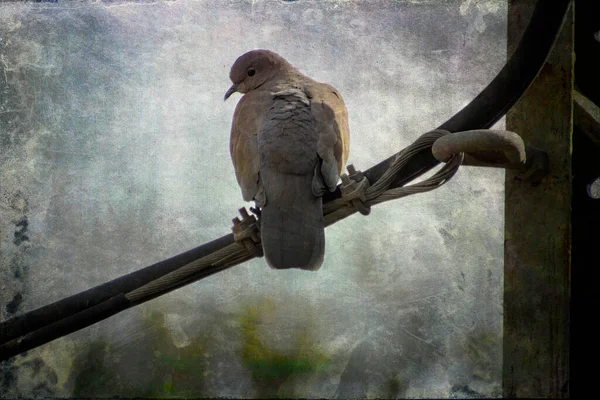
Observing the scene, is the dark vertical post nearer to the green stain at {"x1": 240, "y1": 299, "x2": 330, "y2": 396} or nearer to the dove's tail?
the dove's tail

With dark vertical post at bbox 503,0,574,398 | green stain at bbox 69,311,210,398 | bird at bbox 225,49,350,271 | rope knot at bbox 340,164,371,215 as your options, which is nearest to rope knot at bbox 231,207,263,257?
bird at bbox 225,49,350,271

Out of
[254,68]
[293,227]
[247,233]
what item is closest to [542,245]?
[293,227]

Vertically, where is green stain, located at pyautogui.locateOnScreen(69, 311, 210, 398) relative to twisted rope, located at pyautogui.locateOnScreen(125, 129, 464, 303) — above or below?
below

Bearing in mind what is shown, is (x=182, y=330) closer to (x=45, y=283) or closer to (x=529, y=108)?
(x=45, y=283)

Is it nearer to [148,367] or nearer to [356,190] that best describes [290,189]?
[356,190]

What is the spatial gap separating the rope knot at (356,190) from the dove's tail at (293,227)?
1.03 feet

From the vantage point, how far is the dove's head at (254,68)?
430cm

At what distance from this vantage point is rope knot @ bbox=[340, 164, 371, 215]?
2.64 metres

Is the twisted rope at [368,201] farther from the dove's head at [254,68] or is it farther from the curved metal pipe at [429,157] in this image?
the dove's head at [254,68]

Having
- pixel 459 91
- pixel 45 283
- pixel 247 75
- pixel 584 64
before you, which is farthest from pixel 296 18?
pixel 584 64

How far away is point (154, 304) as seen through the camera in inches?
266

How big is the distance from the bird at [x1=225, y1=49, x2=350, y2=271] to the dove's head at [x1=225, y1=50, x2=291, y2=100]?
462mm

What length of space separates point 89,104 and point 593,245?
4.86 metres

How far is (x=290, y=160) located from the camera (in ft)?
10.4
